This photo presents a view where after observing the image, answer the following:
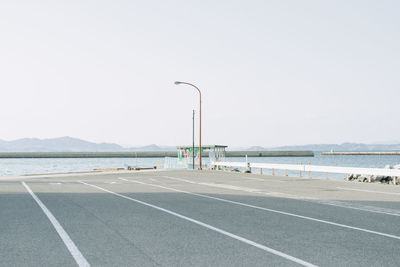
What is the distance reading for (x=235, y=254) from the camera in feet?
21.8

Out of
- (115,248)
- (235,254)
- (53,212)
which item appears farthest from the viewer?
(53,212)

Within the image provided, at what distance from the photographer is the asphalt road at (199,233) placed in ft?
21.0

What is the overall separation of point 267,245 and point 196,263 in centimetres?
166

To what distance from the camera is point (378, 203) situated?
1389 centimetres

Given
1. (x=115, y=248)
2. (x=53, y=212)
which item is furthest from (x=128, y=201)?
(x=115, y=248)

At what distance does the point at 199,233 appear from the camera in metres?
8.42

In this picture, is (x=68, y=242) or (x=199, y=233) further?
(x=199, y=233)

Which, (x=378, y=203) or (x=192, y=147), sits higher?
(x=192, y=147)

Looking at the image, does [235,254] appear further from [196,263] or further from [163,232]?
[163,232]

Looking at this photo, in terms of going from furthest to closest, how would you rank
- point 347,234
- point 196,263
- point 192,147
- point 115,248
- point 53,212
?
point 192,147
point 53,212
point 347,234
point 115,248
point 196,263

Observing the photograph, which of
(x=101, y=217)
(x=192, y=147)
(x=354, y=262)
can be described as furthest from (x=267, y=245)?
(x=192, y=147)

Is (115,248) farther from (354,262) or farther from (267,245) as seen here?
(354,262)

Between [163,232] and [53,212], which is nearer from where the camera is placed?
[163,232]

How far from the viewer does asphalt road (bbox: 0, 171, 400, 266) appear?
6391mm
